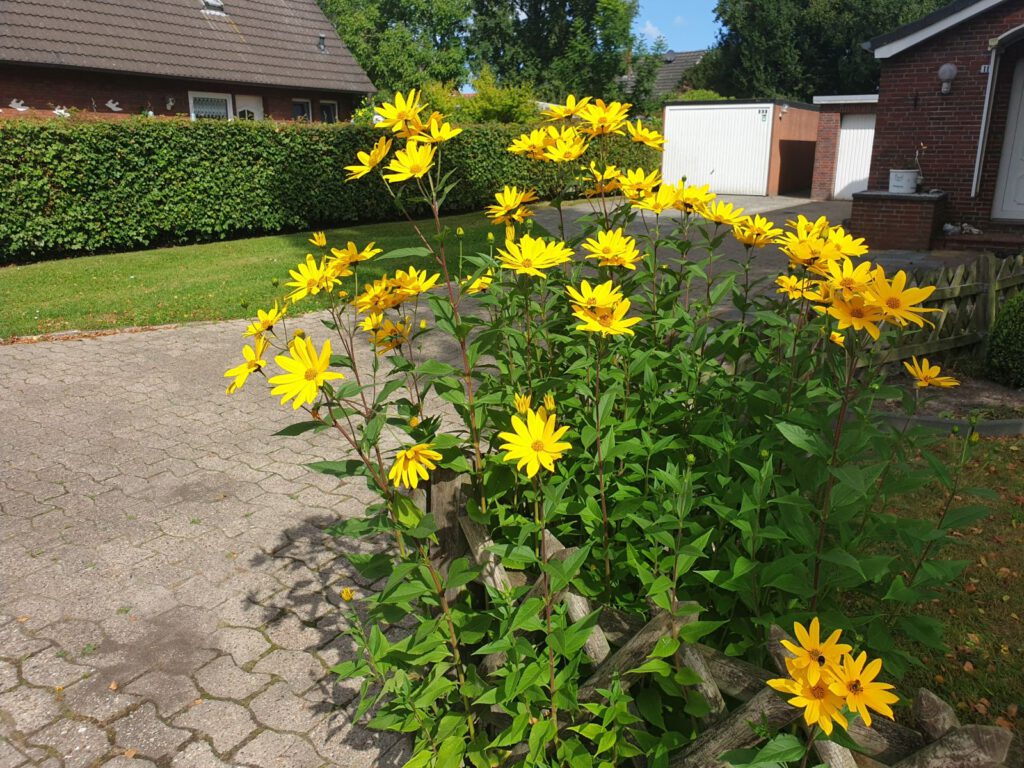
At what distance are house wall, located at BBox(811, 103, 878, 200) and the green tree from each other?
26047mm

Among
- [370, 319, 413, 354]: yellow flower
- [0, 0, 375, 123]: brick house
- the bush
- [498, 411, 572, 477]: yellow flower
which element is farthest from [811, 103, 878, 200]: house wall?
[498, 411, 572, 477]: yellow flower

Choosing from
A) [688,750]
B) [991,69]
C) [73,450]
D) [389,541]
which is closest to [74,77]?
[73,450]

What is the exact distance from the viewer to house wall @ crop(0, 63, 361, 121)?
13633 millimetres

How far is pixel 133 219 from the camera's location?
1198 centimetres

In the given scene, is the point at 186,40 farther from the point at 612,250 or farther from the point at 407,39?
the point at 407,39

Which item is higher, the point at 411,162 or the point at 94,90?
the point at 94,90

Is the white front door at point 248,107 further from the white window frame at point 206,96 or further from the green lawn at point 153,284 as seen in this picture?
the green lawn at point 153,284

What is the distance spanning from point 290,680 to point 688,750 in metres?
1.69

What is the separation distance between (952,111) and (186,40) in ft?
50.8

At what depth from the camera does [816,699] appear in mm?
1148

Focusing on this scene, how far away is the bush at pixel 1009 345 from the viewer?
17.3 feet

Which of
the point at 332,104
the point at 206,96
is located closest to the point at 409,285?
the point at 206,96

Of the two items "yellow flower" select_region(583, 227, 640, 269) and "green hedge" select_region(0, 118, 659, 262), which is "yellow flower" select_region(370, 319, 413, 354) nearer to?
"yellow flower" select_region(583, 227, 640, 269)

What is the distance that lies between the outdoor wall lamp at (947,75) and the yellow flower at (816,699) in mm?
12857
